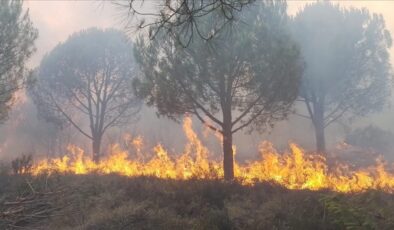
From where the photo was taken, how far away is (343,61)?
78.2ft

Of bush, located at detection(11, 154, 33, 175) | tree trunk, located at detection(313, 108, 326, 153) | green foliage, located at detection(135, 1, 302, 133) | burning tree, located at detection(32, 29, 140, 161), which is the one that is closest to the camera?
green foliage, located at detection(135, 1, 302, 133)

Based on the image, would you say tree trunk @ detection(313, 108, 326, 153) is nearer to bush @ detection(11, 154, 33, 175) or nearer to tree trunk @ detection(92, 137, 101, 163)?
tree trunk @ detection(92, 137, 101, 163)

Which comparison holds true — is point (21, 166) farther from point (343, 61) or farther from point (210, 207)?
point (343, 61)

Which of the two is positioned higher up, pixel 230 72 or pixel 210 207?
pixel 230 72

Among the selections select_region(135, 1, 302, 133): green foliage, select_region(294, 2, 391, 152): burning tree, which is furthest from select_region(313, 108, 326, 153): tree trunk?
select_region(135, 1, 302, 133): green foliage

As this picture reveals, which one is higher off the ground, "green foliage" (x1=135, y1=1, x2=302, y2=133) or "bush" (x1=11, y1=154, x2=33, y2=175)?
"green foliage" (x1=135, y1=1, x2=302, y2=133)

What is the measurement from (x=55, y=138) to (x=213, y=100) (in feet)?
86.9

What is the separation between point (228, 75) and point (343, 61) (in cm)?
1263

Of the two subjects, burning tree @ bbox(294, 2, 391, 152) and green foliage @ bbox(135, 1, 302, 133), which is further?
burning tree @ bbox(294, 2, 391, 152)

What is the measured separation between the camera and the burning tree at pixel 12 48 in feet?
57.6

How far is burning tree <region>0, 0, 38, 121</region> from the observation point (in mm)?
17562

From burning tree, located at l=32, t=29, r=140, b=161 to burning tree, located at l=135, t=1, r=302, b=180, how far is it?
11.0m

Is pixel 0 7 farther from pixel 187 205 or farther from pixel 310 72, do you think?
pixel 310 72

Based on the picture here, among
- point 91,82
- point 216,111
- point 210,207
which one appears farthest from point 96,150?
point 210,207
